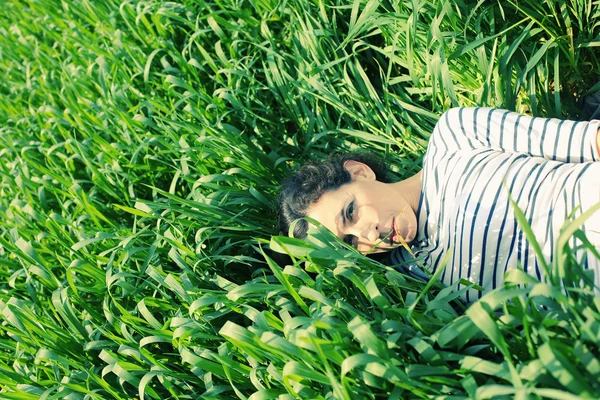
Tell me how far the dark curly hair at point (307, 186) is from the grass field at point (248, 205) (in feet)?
0.42

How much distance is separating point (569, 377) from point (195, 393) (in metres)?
0.97

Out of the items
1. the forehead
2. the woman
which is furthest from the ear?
the forehead

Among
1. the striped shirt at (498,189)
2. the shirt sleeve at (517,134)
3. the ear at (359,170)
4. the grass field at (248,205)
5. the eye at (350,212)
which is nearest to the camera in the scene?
the grass field at (248,205)

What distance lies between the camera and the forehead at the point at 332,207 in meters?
1.70

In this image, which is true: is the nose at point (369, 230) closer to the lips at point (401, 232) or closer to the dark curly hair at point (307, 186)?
the lips at point (401, 232)

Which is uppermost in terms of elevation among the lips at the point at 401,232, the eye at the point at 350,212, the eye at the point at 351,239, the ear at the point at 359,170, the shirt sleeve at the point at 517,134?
the shirt sleeve at the point at 517,134

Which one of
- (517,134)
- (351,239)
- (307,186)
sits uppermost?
(517,134)

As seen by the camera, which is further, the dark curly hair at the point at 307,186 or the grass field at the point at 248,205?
the dark curly hair at the point at 307,186

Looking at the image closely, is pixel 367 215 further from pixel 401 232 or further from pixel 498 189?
pixel 498 189

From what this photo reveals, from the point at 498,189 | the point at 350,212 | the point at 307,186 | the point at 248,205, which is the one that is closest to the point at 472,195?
the point at 498,189

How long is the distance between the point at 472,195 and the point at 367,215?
11.2 inches

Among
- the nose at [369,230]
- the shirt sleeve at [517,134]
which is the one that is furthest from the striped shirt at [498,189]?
the nose at [369,230]

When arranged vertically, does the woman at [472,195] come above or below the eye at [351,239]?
above

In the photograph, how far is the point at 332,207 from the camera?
1723 mm
